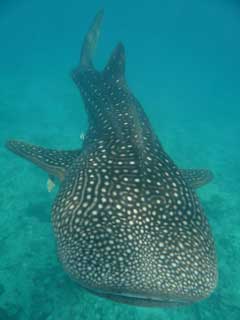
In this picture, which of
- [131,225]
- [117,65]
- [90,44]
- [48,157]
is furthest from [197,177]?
[90,44]

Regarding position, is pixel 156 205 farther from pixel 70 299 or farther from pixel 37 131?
pixel 37 131

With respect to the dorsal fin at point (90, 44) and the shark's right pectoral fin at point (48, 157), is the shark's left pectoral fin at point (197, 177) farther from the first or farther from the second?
the dorsal fin at point (90, 44)

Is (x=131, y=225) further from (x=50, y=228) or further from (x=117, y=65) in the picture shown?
(x=50, y=228)

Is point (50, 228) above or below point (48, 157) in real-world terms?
below

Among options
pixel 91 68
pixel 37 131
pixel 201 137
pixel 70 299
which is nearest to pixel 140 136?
pixel 70 299

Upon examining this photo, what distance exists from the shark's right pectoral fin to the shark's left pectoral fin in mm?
2523

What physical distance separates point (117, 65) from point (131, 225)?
6044 mm

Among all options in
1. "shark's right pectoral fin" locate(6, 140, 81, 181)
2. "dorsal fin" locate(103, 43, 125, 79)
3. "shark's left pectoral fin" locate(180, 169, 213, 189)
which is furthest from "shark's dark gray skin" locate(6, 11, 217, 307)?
"dorsal fin" locate(103, 43, 125, 79)

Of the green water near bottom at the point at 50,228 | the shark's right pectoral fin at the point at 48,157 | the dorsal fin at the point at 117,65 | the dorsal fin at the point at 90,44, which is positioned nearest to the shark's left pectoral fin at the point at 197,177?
the shark's right pectoral fin at the point at 48,157

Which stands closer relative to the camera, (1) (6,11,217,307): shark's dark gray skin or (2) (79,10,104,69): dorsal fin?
(1) (6,11,217,307): shark's dark gray skin

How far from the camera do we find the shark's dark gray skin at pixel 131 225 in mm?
3418

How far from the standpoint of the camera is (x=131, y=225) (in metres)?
3.88

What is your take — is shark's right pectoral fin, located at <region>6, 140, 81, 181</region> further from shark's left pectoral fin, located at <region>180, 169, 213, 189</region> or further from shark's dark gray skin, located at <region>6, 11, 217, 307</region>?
shark's left pectoral fin, located at <region>180, 169, 213, 189</region>

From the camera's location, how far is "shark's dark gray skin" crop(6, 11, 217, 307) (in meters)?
3.42
